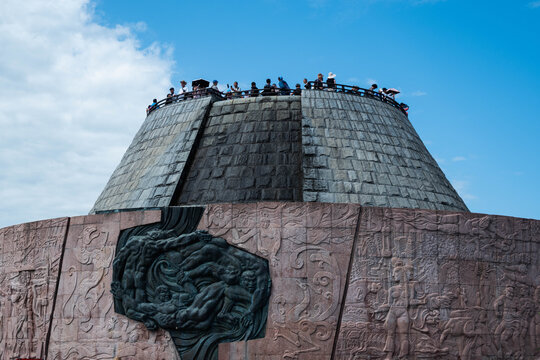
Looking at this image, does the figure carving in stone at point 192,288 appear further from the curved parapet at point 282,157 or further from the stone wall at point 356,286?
the curved parapet at point 282,157

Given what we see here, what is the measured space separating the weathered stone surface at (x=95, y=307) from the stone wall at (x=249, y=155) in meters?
3.61

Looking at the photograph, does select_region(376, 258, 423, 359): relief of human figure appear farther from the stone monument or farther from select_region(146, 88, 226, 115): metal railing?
select_region(146, 88, 226, 115): metal railing

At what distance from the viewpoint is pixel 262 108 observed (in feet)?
59.8

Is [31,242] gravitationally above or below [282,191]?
below

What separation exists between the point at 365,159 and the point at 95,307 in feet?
25.5

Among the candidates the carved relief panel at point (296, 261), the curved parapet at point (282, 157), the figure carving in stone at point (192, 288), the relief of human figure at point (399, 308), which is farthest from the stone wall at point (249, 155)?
the relief of human figure at point (399, 308)

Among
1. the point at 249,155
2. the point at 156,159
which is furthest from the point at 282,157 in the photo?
the point at 156,159

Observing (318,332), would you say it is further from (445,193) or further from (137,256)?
(445,193)

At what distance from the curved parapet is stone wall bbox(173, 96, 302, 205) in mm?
25

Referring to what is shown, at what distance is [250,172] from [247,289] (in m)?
5.15

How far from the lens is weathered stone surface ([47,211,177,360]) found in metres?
12.2

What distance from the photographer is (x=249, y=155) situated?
55.6 ft

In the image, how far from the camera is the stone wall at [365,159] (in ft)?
53.7

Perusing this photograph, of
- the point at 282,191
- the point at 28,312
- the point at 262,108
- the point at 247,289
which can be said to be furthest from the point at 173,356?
the point at 262,108
